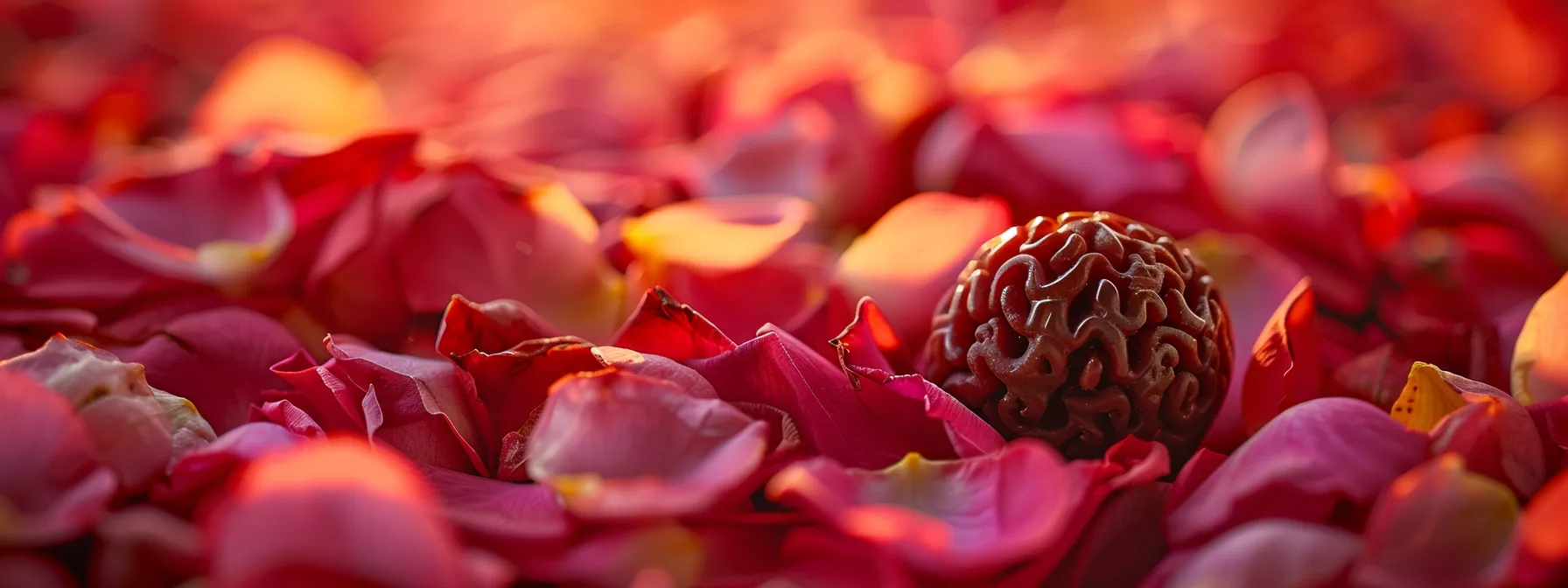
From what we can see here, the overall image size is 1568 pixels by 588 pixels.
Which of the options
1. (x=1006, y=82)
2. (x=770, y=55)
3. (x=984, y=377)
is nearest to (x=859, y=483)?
(x=984, y=377)

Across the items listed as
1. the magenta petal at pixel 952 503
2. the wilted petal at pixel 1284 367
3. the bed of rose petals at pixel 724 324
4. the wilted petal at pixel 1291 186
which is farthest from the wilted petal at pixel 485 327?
the wilted petal at pixel 1291 186

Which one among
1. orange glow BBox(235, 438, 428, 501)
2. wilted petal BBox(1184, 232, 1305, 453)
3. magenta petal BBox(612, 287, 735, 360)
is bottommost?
wilted petal BBox(1184, 232, 1305, 453)

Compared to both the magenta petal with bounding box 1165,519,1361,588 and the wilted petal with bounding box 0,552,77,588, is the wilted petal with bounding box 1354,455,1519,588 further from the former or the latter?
the wilted petal with bounding box 0,552,77,588

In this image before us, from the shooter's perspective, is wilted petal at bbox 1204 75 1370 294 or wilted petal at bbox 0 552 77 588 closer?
wilted petal at bbox 0 552 77 588

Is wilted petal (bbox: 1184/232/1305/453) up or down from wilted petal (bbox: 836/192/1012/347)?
down

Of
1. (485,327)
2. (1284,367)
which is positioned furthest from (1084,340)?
(485,327)

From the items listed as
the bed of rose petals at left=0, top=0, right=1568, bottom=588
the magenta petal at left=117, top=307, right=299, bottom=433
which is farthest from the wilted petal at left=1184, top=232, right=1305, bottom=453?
the magenta petal at left=117, top=307, right=299, bottom=433
